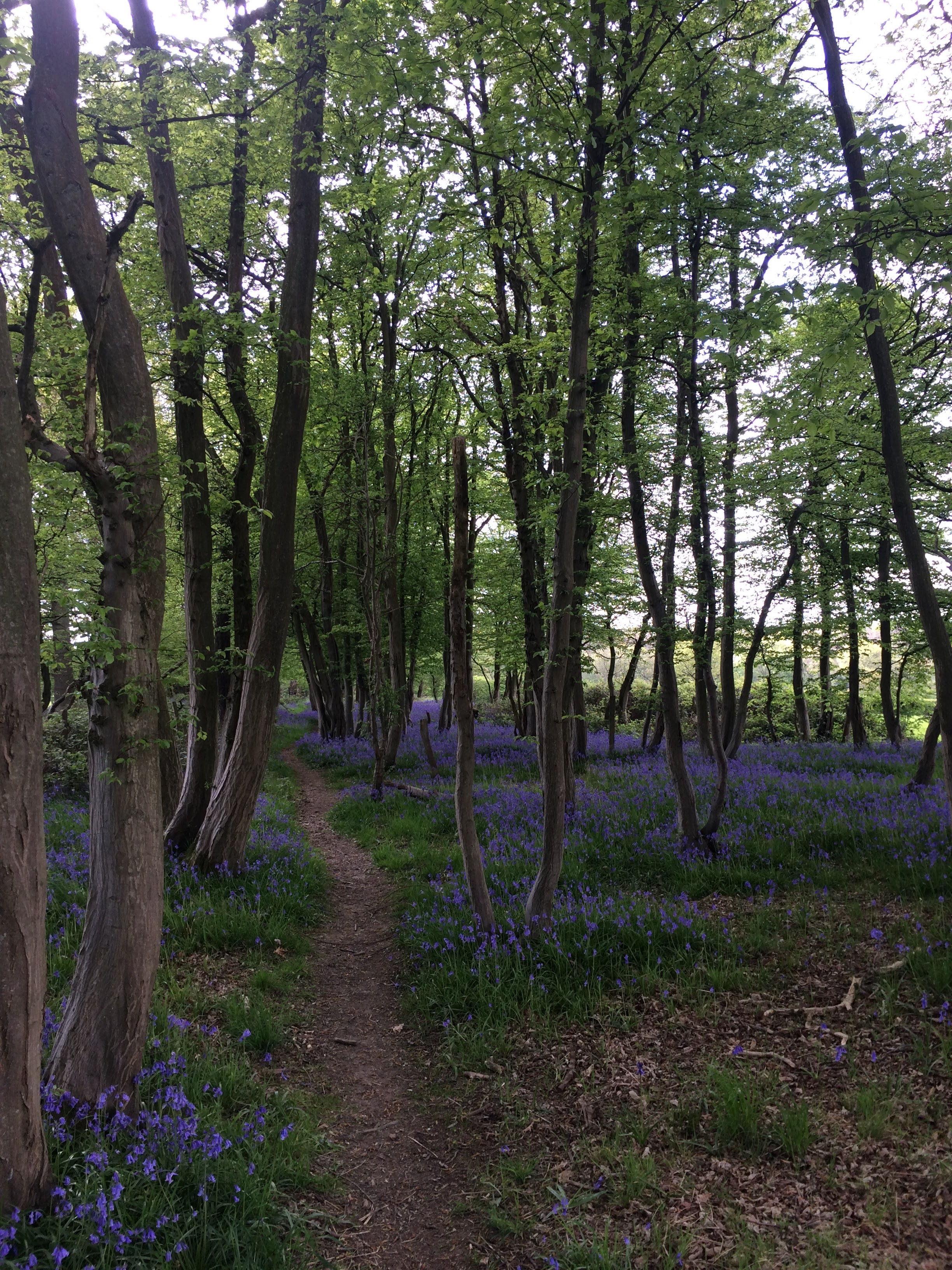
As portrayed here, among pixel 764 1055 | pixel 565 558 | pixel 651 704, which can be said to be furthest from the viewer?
pixel 651 704

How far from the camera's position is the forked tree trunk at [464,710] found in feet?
19.8

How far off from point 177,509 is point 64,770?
704 cm

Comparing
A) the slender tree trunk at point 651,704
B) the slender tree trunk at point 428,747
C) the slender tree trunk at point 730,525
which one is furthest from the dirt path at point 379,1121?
the slender tree trunk at point 651,704

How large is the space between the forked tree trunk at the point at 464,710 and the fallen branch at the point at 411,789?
5.50 m

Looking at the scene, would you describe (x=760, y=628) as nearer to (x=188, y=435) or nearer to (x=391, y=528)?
(x=188, y=435)

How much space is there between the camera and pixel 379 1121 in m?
4.27

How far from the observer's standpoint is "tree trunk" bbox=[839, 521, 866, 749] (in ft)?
43.6

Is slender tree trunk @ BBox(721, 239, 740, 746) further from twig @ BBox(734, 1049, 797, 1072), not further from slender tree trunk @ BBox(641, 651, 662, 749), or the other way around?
twig @ BBox(734, 1049, 797, 1072)

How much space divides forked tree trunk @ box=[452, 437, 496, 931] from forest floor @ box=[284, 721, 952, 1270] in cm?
58

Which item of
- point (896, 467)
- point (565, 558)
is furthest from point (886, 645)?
point (565, 558)

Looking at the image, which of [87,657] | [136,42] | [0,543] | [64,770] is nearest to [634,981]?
[87,657]

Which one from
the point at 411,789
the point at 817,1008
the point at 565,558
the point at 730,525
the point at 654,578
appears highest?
the point at 730,525

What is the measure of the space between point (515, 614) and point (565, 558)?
7777 millimetres

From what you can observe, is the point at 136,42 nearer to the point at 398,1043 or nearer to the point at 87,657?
the point at 87,657
